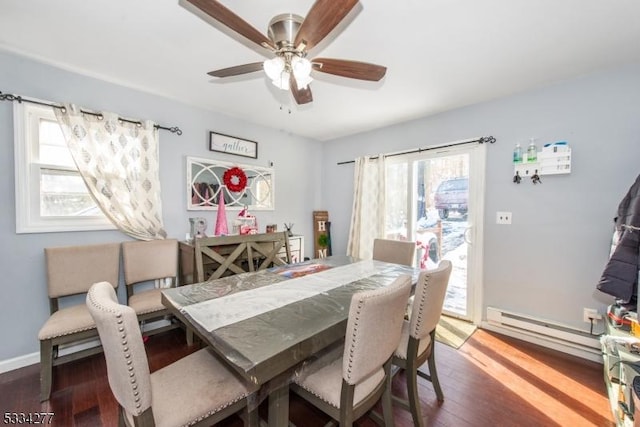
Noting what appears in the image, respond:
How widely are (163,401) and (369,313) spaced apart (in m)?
0.93

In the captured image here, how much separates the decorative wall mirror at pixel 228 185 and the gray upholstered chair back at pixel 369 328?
250 cm

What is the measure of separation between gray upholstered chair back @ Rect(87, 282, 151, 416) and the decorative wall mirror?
6.97 ft

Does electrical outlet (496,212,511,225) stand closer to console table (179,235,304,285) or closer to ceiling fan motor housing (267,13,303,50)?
ceiling fan motor housing (267,13,303,50)

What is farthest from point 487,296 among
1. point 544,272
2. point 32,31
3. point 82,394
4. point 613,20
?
point 32,31

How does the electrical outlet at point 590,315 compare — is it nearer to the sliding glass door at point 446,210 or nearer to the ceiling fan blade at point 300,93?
the sliding glass door at point 446,210

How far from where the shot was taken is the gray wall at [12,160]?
76.0 inches

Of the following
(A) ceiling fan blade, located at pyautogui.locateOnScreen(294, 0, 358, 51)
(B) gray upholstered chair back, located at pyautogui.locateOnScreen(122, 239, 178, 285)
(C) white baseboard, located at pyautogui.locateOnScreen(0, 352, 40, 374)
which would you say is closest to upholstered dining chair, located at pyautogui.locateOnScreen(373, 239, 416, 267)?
(A) ceiling fan blade, located at pyautogui.locateOnScreen(294, 0, 358, 51)

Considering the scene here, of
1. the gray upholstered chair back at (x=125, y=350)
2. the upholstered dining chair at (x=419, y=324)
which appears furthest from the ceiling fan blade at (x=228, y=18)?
the upholstered dining chair at (x=419, y=324)

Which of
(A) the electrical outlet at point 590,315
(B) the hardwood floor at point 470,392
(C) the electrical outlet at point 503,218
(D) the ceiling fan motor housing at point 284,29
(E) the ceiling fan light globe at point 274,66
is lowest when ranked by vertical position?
(B) the hardwood floor at point 470,392

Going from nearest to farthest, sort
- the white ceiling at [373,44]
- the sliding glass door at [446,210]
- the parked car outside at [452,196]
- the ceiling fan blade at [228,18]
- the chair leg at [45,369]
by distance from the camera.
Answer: the ceiling fan blade at [228,18] < the white ceiling at [373,44] < the chair leg at [45,369] < the sliding glass door at [446,210] < the parked car outside at [452,196]

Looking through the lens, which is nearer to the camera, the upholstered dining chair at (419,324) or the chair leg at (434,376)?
the upholstered dining chair at (419,324)

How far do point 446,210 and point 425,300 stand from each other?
2.05m

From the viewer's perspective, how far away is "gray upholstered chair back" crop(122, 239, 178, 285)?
2326 millimetres

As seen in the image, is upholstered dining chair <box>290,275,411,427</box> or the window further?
the window
